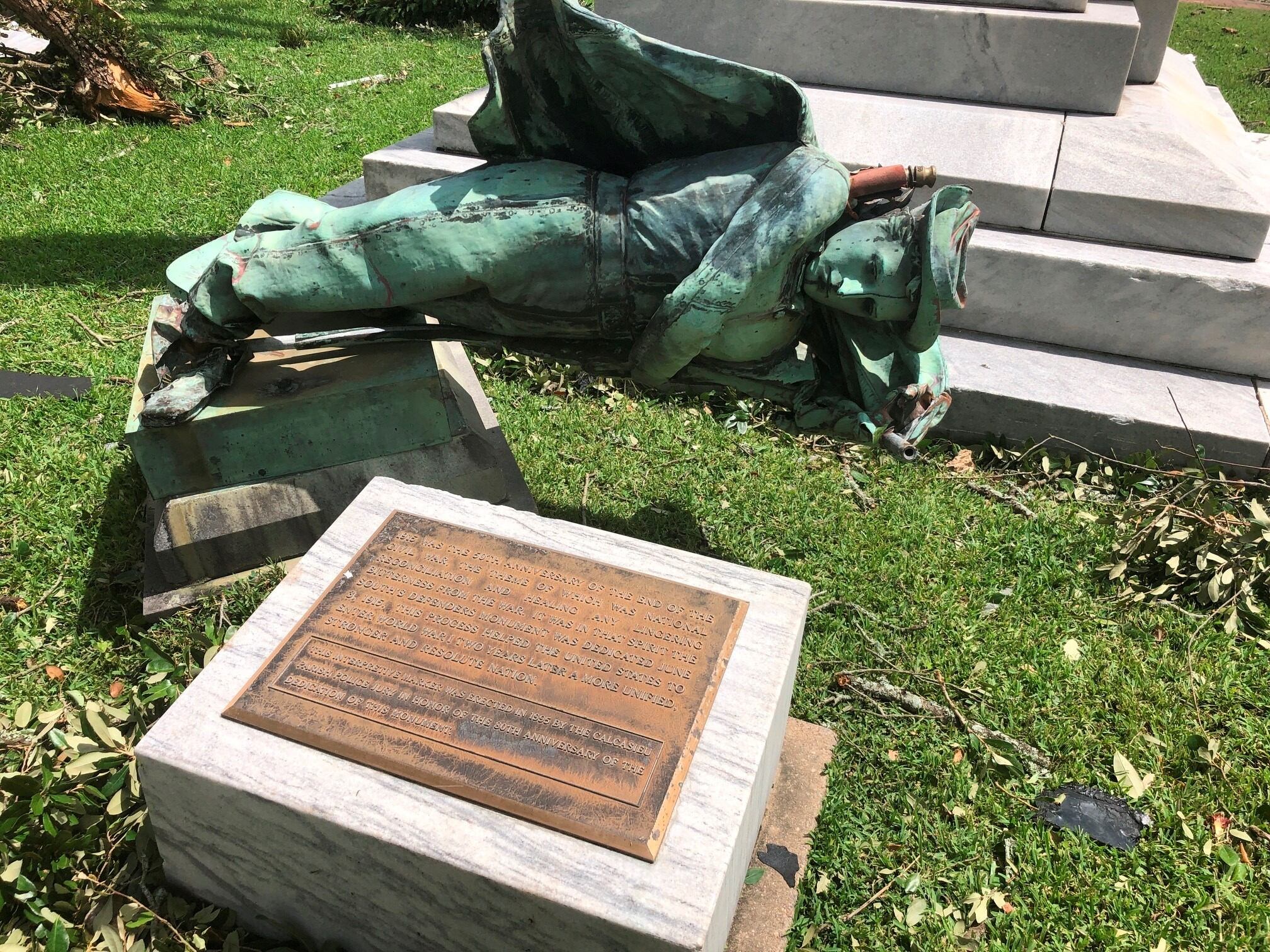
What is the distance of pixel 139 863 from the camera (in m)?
2.26

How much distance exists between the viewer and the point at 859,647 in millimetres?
3072

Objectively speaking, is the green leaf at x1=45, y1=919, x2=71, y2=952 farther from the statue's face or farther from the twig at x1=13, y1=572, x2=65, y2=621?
the statue's face

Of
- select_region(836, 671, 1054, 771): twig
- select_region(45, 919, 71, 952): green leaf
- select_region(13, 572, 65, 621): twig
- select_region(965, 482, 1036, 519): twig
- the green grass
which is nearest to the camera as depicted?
select_region(45, 919, 71, 952): green leaf

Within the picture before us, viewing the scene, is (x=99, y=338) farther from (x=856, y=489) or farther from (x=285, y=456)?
(x=856, y=489)

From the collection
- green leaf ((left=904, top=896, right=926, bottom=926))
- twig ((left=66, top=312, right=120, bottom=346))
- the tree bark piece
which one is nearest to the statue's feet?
twig ((left=66, top=312, right=120, bottom=346))

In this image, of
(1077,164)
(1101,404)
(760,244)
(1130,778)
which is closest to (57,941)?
(760,244)

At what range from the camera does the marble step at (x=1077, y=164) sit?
13.0 ft

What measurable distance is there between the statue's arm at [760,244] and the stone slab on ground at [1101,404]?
1.80 metres

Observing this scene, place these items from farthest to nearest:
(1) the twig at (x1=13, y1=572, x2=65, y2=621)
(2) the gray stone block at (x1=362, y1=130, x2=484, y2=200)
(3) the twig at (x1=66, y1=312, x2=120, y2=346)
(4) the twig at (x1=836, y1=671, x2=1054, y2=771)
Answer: (2) the gray stone block at (x1=362, y1=130, x2=484, y2=200) < (3) the twig at (x1=66, y1=312, x2=120, y2=346) < (1) the twig at (x1=13, y1=572, x2=65, y2=621) < (4) the twig at (x1=836, y1=671, x2=1054, y2=771)

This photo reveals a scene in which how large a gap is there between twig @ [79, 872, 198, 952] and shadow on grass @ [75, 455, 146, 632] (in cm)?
97

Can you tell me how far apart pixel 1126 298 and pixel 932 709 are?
228 centimetres

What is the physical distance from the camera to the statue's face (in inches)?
91.7

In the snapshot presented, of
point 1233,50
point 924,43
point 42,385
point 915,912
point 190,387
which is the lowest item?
point 915,912

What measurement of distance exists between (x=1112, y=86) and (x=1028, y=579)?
2.59 meters
